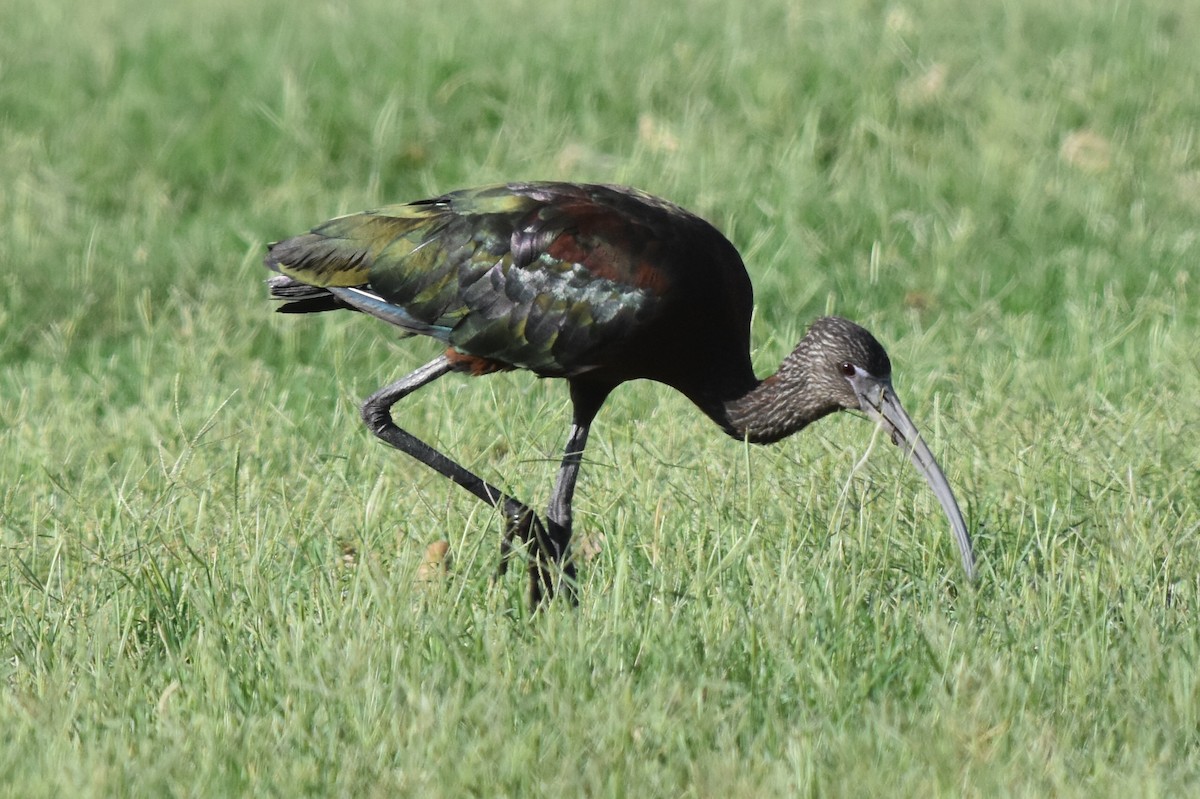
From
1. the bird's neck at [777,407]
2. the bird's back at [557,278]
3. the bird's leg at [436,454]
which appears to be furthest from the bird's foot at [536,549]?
the bird's neck at [777,407]

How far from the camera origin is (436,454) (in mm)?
4820

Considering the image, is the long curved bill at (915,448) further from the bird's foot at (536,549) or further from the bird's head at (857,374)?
the bird's foot at (536,549)

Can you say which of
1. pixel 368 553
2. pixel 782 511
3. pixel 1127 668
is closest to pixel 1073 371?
pixel 782 511

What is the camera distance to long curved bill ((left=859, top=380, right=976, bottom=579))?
4270 millimetres

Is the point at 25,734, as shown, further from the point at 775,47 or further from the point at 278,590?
the point at 775,47

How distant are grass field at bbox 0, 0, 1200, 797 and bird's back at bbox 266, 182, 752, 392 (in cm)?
31

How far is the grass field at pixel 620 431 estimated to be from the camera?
138 inches

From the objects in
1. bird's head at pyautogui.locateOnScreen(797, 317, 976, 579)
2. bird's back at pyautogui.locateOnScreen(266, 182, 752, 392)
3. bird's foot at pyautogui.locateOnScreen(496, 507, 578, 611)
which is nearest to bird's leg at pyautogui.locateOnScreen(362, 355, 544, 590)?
bird's foot at pyautogui.locateOnScreen(496, 507, 578, 611)

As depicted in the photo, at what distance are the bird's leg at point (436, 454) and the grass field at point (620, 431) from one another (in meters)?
0.09

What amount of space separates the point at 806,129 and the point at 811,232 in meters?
0.88

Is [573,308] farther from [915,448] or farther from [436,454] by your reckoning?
[915,448]

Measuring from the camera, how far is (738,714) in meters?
3.63

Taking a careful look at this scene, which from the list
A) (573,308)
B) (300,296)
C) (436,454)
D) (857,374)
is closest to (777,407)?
(857,374)

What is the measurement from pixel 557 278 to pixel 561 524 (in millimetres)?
629
